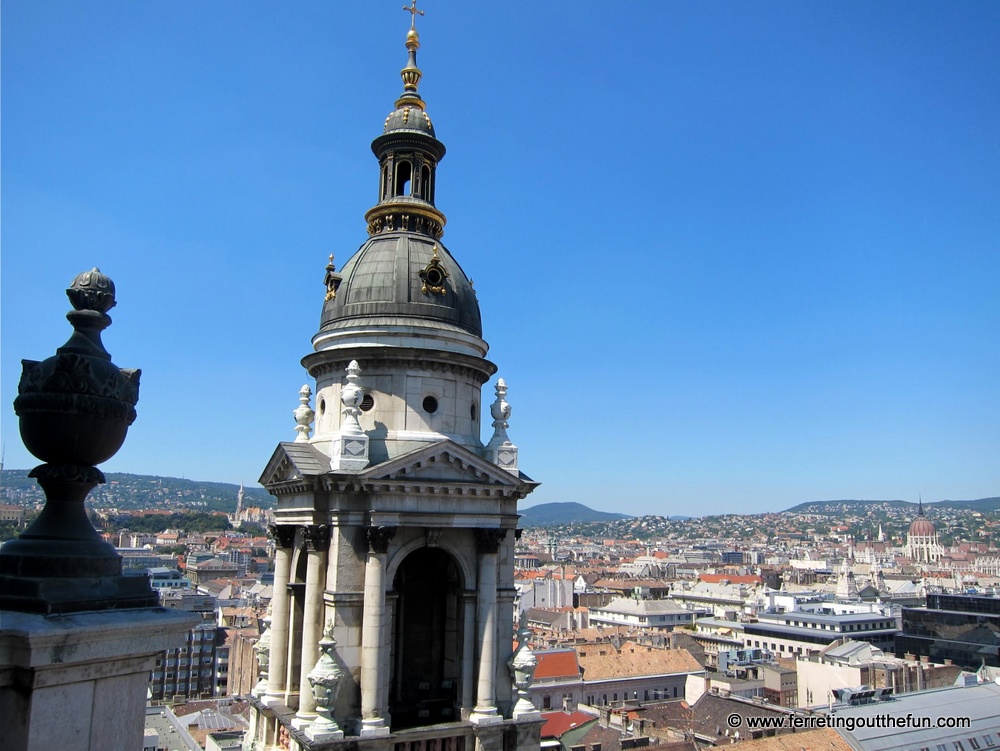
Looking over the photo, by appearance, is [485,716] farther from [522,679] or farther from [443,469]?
[443,469]

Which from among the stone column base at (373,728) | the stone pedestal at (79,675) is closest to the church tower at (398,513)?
the stone column base at (373,728)

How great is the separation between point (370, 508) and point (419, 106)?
12297mm

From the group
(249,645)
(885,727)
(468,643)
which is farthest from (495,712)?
(249,645)

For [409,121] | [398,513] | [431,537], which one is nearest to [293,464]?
[398,513]

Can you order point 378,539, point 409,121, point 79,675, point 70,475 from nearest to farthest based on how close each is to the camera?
point 79,675 < point 70,475 < point 378,539 < point 409,121

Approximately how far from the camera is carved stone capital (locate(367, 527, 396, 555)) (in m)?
20.5

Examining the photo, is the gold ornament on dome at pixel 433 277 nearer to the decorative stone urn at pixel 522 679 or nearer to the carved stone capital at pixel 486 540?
the carved stone capital at pixel 486 540

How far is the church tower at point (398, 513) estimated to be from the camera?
20.5 metres

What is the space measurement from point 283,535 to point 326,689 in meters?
5.00

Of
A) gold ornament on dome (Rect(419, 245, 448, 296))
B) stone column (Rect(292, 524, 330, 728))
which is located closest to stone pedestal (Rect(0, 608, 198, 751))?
stone column (Rect(292, 524, 330, 728))

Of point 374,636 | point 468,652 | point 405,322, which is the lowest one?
point 468,652

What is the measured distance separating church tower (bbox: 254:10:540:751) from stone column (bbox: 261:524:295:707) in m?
0.04

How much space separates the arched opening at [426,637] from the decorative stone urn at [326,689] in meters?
2.75

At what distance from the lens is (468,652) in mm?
21672
